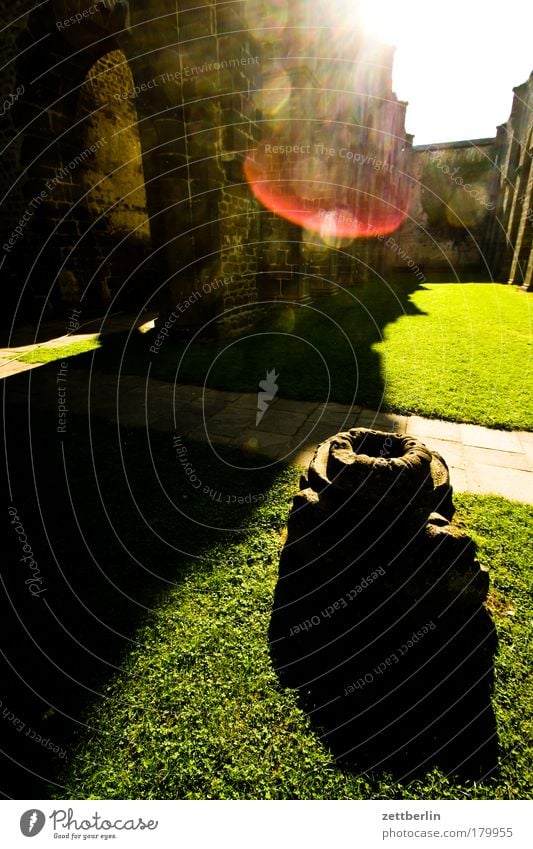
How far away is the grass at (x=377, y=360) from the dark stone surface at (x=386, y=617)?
2.75 meters

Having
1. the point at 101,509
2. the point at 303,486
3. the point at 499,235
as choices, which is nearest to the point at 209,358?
the point at 101,509

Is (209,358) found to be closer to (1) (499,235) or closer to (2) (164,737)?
(2) (164,737)

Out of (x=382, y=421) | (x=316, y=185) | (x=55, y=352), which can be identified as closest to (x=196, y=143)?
(x=55, y=352)

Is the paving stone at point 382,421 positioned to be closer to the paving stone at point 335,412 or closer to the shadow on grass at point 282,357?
the paving stone at point 335,412

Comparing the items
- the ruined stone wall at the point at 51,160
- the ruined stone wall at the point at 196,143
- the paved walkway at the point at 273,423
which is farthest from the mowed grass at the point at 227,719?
the ruined stone wall at the point at 51,160

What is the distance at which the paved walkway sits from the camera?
3641mm

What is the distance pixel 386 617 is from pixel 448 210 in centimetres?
3524

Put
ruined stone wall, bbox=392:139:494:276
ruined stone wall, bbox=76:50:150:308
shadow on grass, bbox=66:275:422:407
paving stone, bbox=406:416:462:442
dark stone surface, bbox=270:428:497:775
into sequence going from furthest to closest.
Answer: ruined stone wall, bbox=392:139:494:276, ruined stone wall, bbox=76:50:150:308, shadow on grass, bbox=66:275:422:407, paving stone, bbox=406:416:462:442, dark stone surface, bbox=270:428:497:775

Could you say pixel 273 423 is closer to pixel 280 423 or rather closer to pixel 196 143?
pixel 280 423

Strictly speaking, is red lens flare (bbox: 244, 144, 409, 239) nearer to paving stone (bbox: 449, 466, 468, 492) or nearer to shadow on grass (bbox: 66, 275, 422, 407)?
shadow on grass (bbox: 66, 275, 422, 407)

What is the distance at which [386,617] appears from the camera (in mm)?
2176

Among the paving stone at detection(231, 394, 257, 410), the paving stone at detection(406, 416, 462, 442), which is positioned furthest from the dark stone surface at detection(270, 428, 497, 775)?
the paving stone at detection(231, 394, 257, 410)

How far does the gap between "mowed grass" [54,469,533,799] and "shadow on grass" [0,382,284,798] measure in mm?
146
